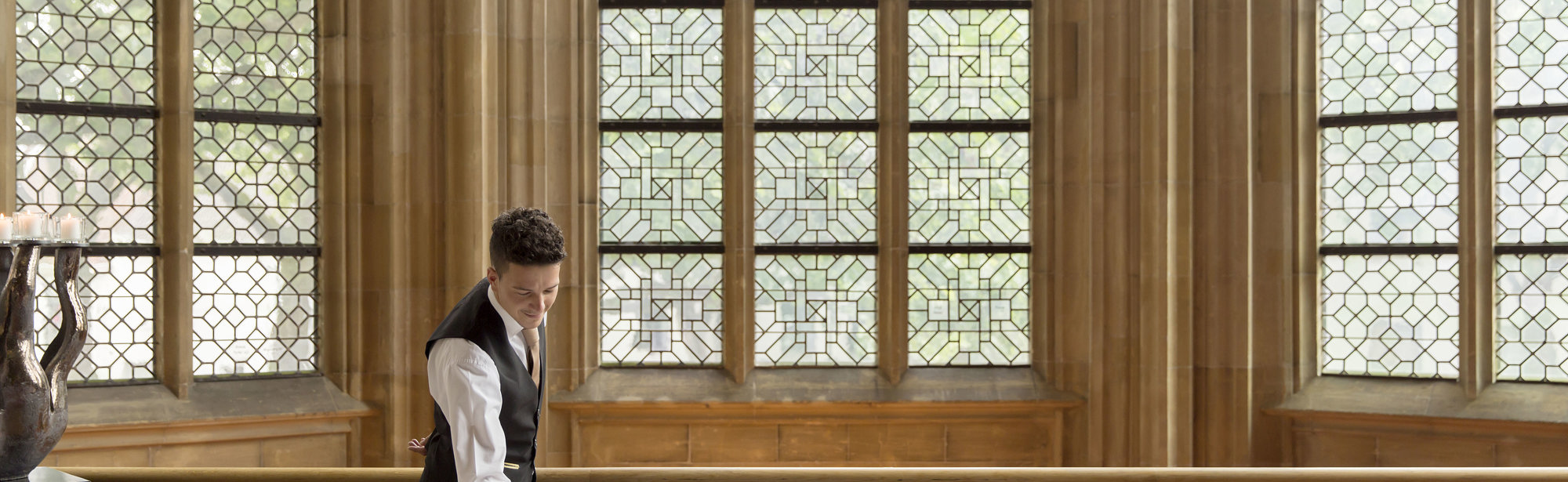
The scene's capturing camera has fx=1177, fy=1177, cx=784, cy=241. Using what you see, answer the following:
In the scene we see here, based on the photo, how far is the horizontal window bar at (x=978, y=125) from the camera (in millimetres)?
6301

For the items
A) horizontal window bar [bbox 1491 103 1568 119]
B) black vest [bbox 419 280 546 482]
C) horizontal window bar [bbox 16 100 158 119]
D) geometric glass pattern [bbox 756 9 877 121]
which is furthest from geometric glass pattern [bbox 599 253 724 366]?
black vest [bbox 419 280 546 482]

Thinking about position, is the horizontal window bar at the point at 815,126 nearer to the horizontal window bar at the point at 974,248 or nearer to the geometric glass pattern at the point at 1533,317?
the horizontal window bar at the point at 974,248

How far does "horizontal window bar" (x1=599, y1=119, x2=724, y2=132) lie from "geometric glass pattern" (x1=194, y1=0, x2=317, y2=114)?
1505 millimetres

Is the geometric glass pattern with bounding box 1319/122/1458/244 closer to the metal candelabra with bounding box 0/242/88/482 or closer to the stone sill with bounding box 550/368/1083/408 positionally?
the stone sill with bounding box 550/368/1083/408

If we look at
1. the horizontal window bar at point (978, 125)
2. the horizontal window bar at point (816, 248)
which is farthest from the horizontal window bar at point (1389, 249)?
the horizontal window bar at point (816, 248)

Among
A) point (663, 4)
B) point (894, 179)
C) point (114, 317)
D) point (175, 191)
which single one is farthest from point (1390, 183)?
point (114, 317)

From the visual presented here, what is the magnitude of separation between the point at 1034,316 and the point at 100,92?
15.6 ft

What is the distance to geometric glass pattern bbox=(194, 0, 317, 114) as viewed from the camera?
5812mm

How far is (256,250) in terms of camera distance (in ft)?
19.2

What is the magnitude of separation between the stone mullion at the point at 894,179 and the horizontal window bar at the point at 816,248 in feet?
0.35

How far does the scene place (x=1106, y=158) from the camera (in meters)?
6.01

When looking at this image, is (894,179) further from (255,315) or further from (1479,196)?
(255,315)

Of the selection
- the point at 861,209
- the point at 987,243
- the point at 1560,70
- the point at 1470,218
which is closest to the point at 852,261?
the point at 861,209

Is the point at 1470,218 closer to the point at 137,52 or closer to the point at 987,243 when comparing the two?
the point at 987,243
